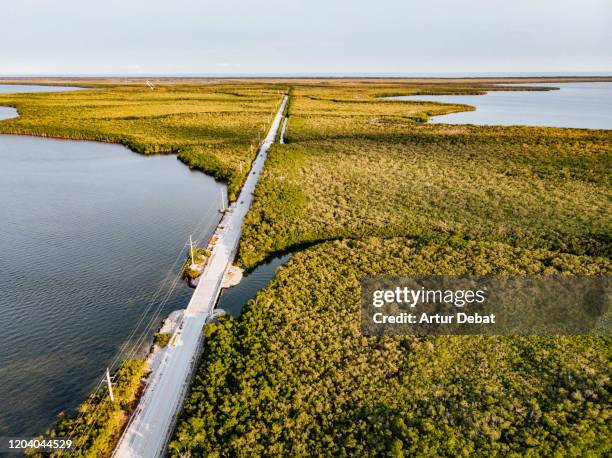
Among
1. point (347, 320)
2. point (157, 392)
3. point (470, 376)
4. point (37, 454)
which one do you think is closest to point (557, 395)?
point (470, 376)

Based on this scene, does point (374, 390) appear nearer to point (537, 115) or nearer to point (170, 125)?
point (170, 125)

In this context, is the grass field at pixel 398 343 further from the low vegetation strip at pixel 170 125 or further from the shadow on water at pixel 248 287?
the low vegetation strip at pixel 170 125

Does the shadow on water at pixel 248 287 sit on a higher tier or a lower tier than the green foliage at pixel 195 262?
lower

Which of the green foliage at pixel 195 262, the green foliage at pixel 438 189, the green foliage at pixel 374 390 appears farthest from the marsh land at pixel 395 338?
the green foliage at pixel 195 262

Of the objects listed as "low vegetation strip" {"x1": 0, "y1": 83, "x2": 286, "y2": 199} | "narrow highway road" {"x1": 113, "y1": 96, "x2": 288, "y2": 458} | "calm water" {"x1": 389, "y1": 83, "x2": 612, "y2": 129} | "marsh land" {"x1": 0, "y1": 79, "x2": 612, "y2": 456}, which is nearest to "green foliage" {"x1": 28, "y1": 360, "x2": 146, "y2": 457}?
"marsh land" {"x1": 0, "y1": 79, "x2": 612, "y2": 456}

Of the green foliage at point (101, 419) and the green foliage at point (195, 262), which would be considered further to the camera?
the green foliage at point (195, 262)

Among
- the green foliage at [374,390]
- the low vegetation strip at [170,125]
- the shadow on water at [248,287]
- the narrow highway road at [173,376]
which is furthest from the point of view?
the low vegetation strip at [170,125]

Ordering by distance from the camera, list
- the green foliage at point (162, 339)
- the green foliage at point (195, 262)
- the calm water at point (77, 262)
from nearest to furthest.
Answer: the calm water at point (77, 262)
the green foliage at point (162, 339)
the green foliage at point (195, 262)

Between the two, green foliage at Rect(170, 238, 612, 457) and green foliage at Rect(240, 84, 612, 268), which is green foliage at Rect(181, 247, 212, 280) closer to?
green foliage at Rect(240, 84, 612, 268)
